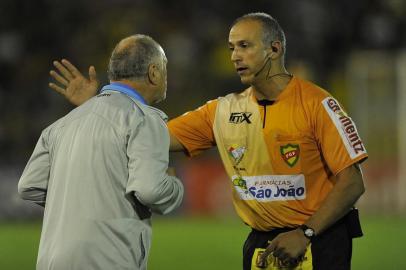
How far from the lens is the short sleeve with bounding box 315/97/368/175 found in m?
4.97

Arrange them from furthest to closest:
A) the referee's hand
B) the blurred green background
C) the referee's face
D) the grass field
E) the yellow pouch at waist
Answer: the blurred green background → the grass field → the referee's face → the yellow pouch at waist → the referee's hand

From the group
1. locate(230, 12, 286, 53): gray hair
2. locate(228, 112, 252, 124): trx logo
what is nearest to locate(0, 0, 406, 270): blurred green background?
locate(228, 112, 252, 124): trx logo

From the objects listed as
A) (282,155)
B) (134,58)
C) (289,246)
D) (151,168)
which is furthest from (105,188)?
(282,155)

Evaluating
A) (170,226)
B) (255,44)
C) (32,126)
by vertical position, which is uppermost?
(255,44)

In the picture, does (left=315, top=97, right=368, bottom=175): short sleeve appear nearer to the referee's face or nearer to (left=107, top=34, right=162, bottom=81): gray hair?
the referee's face

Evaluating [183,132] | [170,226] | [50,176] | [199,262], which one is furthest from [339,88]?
[50,176]

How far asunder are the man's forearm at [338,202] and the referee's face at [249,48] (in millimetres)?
826

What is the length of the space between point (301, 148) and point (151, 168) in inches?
42.4

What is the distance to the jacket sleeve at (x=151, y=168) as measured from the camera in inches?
174

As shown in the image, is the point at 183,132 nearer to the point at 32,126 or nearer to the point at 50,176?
the point at 50,176

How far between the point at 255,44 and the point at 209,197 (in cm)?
1166

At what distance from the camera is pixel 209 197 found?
55.2ft

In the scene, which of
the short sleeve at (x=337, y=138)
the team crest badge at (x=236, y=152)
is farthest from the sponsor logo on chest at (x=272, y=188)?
the short sleeve at (x=337, y=138)

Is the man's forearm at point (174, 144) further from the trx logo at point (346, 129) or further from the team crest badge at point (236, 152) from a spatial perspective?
the trx logo at point (346, 129)
